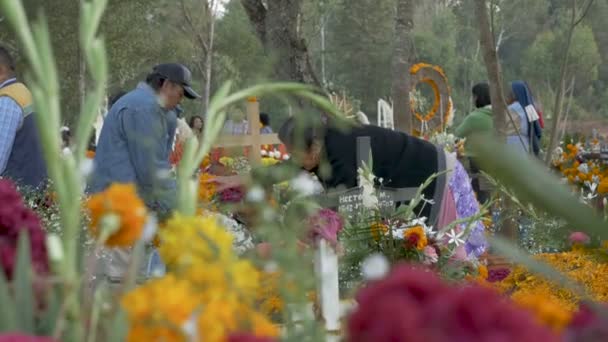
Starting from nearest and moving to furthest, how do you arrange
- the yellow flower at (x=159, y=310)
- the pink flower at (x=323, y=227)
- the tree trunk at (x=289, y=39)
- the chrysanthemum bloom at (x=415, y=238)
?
the yellow flower at (x=159, y=310)
the pink flower at (x=323, y=227)
the chrysanthemum bloom at (x=415, y=238)
the tree trunk at (x=289, y=39)

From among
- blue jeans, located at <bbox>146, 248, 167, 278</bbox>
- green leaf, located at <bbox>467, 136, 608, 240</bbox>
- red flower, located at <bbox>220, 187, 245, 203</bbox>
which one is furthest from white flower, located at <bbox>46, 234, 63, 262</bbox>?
red flower, located at <bbox>220, 187, 245, 203</bbox>

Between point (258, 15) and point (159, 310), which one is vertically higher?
point (258, 15)

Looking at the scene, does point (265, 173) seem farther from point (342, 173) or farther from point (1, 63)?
point (1, 63)

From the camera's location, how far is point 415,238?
3.16 m

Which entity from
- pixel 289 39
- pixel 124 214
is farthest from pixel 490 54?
pixel 124 214

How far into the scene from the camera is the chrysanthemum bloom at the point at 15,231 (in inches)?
38.8

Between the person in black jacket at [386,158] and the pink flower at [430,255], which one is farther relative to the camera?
the person in black jacket at [386,158]

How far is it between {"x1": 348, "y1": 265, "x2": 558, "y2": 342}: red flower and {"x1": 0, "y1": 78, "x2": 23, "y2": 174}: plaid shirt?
14.5 feet

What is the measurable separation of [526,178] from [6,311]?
408mm

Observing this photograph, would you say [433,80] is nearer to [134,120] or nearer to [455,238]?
[134,120]

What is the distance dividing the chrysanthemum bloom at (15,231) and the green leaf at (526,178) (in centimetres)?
48

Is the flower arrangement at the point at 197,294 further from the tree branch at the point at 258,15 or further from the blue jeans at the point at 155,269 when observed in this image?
the tree branch at the point at 258,15

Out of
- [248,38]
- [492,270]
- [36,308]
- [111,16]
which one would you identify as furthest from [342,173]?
[248,38]

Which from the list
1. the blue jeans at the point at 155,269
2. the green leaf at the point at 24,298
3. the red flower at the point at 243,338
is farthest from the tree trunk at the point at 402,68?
the red flower at the point at 243,338
